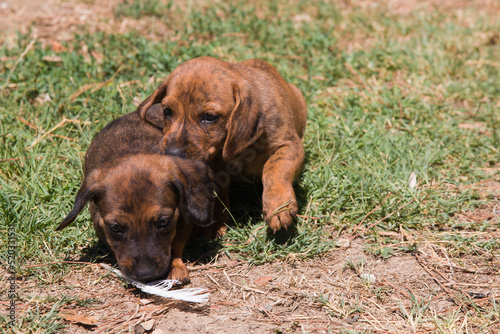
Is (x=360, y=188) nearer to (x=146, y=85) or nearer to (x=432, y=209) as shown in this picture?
(x=432, y=209)

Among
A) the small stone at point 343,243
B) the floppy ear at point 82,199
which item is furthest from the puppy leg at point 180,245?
the small stone at point 343,243

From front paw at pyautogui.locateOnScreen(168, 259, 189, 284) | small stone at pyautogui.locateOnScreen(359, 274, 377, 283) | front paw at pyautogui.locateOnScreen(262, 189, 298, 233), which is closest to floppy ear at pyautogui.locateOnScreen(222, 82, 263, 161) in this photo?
front paw at pyautogui.locateOnScreen(262, 189, 298, 233)

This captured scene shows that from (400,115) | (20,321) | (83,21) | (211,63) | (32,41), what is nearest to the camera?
(20,321)

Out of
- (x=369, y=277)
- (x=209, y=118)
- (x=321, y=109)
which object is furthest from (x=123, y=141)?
(x=321, y=109)

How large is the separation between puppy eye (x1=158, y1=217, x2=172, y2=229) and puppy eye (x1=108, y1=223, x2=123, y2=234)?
28 centimetres

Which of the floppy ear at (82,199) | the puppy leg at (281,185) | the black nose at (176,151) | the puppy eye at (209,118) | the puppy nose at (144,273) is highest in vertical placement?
the puppy eye at (209,118)

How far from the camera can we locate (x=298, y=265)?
14.9 ft

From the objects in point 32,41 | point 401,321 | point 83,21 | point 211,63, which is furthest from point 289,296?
point 83,21

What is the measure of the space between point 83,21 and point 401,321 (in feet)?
22.3

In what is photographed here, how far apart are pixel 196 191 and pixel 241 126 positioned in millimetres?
727

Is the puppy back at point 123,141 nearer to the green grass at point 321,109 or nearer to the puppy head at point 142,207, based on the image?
the puppy head at point 142,207

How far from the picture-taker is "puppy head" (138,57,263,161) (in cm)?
460

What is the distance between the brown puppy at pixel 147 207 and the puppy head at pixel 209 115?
23 centimetres

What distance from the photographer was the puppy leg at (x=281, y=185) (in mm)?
4410
